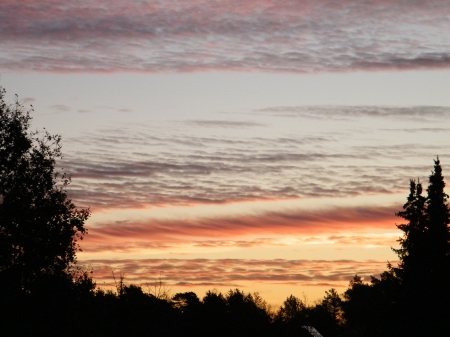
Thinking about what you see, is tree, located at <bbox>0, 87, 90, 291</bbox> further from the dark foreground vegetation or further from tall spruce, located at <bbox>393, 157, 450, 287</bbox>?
tall spruce, located at <bbox>393, 157, 450, 287</bbox>

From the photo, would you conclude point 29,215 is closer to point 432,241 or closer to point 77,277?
point 77,277

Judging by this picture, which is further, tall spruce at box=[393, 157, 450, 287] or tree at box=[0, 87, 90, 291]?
tall spruce at box=[393, 157, 450, 287]

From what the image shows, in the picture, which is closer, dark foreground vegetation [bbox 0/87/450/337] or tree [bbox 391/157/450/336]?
dark foreground vegetation [bbox 0/87/450/337]

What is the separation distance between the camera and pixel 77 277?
4459 centimetres

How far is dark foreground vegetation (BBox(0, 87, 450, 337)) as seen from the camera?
42.7 m

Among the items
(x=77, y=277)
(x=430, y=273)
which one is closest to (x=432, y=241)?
(x=430, y=273)

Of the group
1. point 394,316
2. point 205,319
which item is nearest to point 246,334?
point 205,319

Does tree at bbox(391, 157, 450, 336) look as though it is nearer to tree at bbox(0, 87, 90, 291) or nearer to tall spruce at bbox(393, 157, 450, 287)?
tall spruce at bbox(393, 157, 450, 287)

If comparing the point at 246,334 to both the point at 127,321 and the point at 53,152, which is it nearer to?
the point at 127,321

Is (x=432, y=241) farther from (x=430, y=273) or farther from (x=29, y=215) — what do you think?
(x=29, y=215)

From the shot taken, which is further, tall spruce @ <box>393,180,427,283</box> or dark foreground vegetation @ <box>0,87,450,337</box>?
tall spruce @ <box>393,180,427,283</box>

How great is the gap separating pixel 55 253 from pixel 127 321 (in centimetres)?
4145

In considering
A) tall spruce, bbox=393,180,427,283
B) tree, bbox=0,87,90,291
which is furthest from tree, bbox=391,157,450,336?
tree, bbox=0,87,90,291

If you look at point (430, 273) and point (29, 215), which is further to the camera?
point (430, 273)
